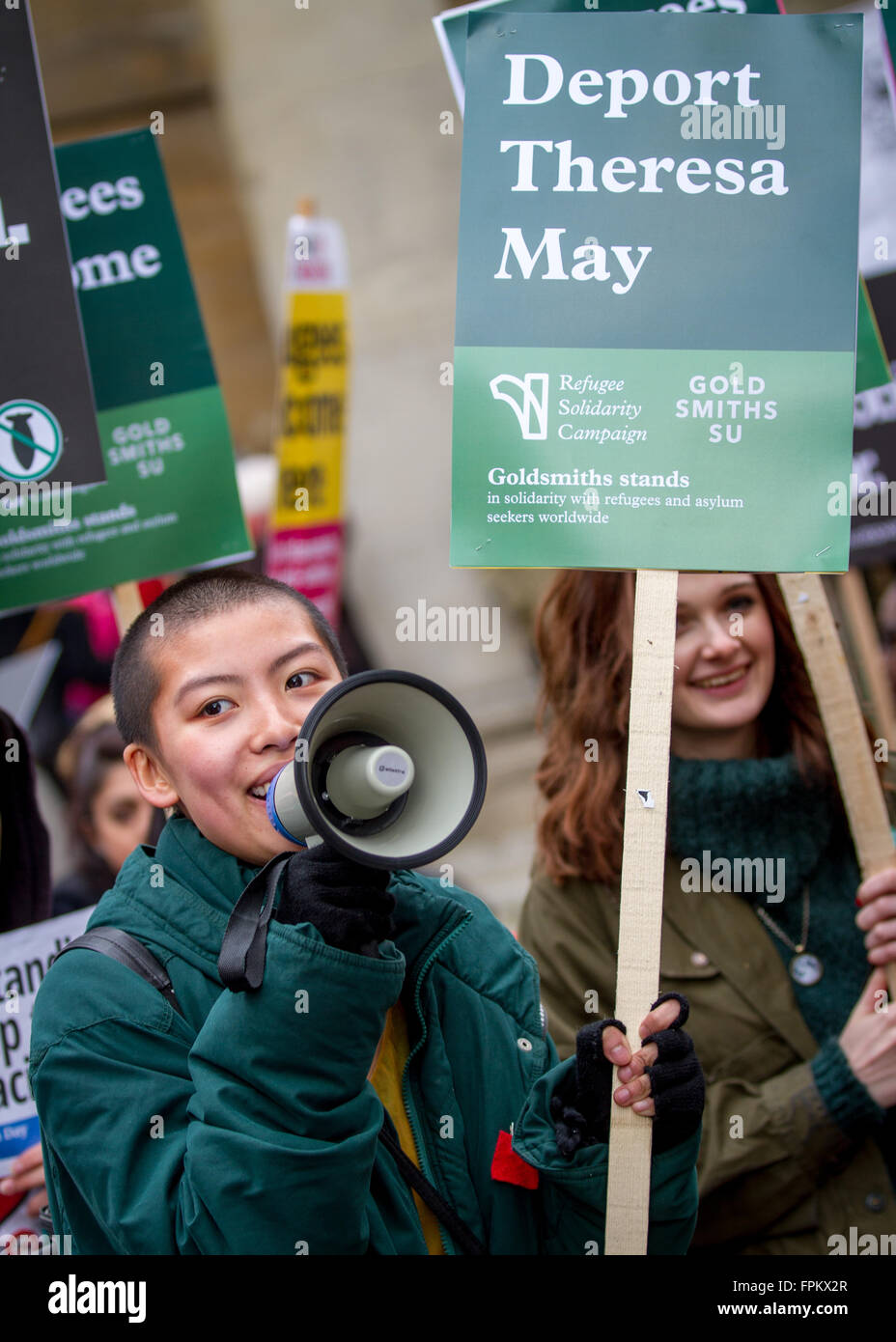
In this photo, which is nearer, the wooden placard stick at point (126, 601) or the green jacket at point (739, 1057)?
the green jacket at point (739, 1057)

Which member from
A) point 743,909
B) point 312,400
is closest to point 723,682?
point 743,909

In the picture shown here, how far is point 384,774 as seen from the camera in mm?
1808

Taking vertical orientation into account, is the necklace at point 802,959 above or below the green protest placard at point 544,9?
below

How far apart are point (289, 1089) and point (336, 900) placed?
24 cm

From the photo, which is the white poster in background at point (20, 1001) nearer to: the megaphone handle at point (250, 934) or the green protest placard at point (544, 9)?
the megaphone handle at point (250, 934)

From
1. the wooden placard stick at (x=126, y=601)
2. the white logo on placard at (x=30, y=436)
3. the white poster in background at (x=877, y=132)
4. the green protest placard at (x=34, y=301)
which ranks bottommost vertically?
the wooden placard stick at (x=126, y=601)

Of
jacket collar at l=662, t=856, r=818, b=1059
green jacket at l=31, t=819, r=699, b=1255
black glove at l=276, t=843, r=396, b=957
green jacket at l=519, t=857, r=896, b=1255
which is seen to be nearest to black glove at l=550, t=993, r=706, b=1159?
green jacket at l=31, t=819, r=699, b=1255

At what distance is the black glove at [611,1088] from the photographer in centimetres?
206

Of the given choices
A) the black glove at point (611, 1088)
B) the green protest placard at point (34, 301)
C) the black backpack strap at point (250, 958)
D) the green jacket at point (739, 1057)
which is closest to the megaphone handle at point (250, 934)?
the black backpack strap at point (250, 958)

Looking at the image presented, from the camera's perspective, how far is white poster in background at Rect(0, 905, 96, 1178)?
2852 millimetres

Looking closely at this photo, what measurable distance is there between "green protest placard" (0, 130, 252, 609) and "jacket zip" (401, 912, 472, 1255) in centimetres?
120

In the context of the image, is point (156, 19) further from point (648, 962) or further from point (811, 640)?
point (648, 962)

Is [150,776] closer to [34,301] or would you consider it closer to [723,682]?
[34,301]

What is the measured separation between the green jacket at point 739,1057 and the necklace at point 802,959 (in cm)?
2
